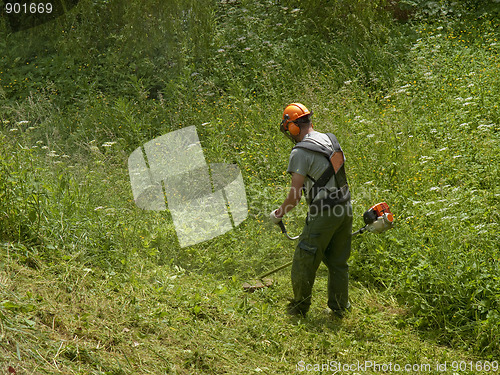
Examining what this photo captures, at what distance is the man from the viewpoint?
4.13 m

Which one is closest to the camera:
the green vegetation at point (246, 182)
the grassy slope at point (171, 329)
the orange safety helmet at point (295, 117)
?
the grassy slope at point (171, 329)

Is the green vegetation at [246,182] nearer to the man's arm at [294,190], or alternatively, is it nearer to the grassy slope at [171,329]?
the grassy slope at [171,329]

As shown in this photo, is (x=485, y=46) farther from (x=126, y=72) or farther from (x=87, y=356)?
(x=87, y=356)

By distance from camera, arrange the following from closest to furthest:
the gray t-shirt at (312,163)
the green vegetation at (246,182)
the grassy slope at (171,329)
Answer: the grassy slope at (171,329) → the green vegetation at (246,182) → the gray t-shirt at (312,163)

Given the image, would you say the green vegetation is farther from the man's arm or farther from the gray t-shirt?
the gray t-shirt

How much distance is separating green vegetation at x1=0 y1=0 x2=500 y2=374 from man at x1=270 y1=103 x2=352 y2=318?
483 millimetres

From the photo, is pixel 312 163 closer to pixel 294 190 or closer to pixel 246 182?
pixel 294 190

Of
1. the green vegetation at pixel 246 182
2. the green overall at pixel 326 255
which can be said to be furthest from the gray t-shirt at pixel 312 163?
the green vegetation at pixel 246 182

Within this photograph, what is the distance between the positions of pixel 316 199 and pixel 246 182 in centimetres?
258

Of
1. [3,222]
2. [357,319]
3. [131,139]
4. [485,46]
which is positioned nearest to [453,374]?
[357,319]

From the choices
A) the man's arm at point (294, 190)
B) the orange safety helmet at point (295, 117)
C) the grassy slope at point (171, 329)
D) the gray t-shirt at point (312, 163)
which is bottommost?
the grassy slope at point (171, 329)

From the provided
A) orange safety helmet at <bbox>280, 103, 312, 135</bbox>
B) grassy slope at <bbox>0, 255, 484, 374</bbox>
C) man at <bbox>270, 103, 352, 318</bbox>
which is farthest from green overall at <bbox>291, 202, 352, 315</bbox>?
orange safety helmet at <bbox>280, 103, 312, 135</bbox>

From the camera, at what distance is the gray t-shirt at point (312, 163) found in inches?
161

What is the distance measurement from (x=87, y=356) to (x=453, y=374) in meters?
2.71
